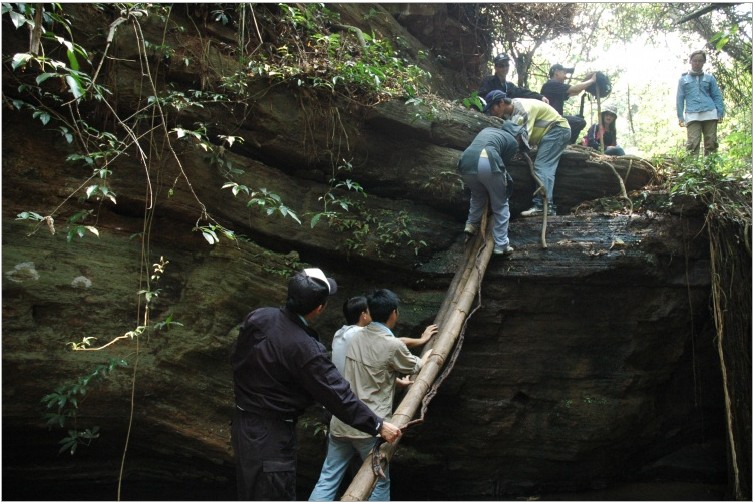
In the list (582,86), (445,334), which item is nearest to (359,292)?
(445,334)

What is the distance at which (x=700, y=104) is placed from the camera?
25.3 feet

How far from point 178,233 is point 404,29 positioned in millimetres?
5291

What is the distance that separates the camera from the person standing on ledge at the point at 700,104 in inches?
302

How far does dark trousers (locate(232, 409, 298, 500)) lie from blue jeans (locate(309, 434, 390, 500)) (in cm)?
93

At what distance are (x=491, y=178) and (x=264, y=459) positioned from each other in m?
3.74

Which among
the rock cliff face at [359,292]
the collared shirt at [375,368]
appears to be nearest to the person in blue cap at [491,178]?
the rock cliff face at [359,292]

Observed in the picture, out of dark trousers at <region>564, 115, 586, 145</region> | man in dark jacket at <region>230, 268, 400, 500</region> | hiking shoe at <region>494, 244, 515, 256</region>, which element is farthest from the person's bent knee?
dark trousers at <region>564, 115, 586, 145</region>

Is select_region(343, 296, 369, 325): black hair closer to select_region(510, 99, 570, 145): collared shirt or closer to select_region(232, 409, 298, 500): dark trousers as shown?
select_region(232, 409, 298, 500): dark trousers

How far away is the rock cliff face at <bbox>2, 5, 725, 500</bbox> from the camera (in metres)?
5.09

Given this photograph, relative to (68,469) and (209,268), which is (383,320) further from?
(68,469)

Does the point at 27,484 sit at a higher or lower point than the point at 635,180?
lower

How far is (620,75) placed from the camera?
13.6m

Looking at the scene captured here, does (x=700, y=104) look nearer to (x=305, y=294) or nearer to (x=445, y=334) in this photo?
(x=445, y=334)

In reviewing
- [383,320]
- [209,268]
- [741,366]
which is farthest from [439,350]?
[741,366]
